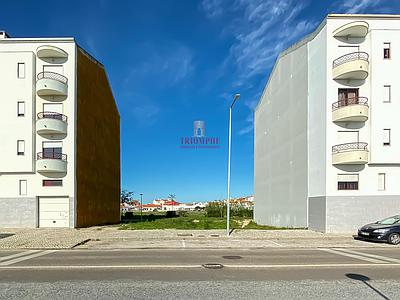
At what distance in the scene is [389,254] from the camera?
12.9 meters

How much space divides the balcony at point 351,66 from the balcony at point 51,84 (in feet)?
64.7

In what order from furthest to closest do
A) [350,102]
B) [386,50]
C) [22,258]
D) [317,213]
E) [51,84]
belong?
[51,84], [317,213], [386,50], [350,102], [22,258]

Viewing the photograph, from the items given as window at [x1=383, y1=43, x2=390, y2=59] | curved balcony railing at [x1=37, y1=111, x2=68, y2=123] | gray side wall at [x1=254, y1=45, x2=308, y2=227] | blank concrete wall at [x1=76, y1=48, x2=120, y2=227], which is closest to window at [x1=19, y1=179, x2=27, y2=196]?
blank concrete wall at [x1=76, y1=48, x2=120, y2=227]

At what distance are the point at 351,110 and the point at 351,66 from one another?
9.44 ft

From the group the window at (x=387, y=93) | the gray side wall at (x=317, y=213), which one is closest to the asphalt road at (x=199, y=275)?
the gray side wall at (x=317, y=213)

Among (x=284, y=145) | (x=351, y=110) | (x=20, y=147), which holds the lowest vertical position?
(x=20, y=147)

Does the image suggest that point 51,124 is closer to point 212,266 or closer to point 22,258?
point 22,258

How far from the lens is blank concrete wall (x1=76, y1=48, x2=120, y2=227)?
27.6 meters

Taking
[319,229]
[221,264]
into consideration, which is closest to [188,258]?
[221,264]

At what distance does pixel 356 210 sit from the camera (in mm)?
22109

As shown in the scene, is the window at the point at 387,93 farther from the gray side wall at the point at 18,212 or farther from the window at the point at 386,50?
the gray side wall at the point at 18,212

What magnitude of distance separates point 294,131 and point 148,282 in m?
23.2

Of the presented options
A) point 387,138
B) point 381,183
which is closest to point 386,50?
point 387,138

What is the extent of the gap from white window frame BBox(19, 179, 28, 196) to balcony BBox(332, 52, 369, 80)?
23.5 metres
